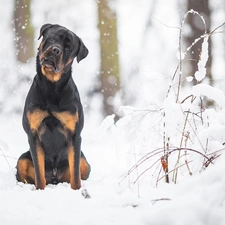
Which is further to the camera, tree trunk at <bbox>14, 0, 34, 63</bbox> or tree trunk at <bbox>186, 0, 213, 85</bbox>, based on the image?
tree trunk at <bbox>14, 0, 34, 63</bbox>

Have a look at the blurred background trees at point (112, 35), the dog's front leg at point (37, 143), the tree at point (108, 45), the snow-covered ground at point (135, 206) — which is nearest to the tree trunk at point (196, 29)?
the blurred background trees at point (112, 35)

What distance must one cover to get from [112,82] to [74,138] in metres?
5.53

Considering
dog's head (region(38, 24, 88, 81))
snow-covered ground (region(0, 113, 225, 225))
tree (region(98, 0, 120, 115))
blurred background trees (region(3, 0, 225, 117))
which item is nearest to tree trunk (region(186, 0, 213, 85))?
blurred background trees (region(3, 0, 225, 117))

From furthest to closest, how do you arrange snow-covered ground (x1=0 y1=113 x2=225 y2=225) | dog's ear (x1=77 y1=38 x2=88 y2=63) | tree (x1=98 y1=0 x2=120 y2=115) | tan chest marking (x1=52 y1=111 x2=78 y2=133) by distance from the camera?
tree (x1=98 y1=0 x2=120 y2=115) < dog's ear (x1=77 y1=38 x2=88 y2=63) < tan chest marking (x1=52 y1=111 x2=78 y2=133) < snow-covered ground (x1=0 y1=113 x2=225 y2=225)

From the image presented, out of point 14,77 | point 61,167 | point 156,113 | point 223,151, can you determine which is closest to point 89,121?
point 14,77

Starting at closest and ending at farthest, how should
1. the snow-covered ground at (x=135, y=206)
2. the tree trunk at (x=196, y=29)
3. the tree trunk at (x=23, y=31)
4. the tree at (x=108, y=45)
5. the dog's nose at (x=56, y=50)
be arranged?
the snow-covered ground at (x=135, y=206)
the dog's nose at (x=56, y=50)
the tree trunk at (x=196, y=29)
the tree at (x=108, y=45)
the tree trunk at (x=23, y=31)

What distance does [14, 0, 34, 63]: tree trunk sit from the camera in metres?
8.84

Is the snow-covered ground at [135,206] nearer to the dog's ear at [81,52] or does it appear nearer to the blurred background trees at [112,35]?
the dog's ear at [81,52]

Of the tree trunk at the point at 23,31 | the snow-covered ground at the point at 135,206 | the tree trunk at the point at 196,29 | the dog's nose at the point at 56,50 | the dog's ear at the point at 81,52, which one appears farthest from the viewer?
the tree trunk at the point at 23,31

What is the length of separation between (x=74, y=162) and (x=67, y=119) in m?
0.31

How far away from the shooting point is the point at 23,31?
8953 mm

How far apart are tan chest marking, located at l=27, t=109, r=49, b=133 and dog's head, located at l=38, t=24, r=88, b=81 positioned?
259 mm

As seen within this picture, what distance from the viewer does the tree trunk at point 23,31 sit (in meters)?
8.84

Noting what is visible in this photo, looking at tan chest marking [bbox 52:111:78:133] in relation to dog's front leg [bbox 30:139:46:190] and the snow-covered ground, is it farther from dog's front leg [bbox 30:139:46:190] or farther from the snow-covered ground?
the snow-covered ground
